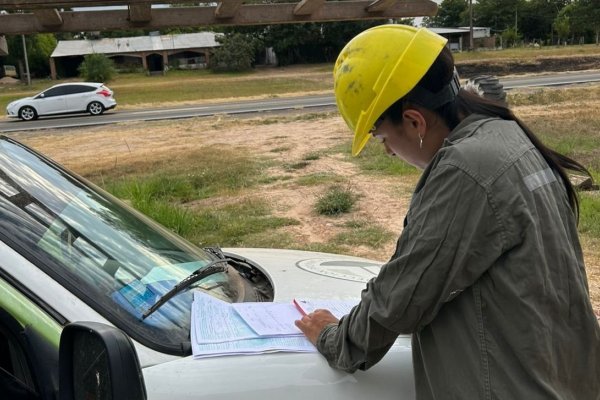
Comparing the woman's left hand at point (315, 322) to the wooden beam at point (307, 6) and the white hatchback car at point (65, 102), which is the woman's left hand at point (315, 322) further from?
the white hatchback car at point (65, 102)

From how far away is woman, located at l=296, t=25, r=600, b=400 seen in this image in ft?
4.75

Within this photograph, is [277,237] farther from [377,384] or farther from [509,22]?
[509,22]

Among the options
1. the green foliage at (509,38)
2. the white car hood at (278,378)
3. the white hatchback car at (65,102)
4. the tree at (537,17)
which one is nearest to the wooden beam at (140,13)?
the white car hood at (278,378)

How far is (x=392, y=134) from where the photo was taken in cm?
171

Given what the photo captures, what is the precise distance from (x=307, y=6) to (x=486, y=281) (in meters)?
4.67

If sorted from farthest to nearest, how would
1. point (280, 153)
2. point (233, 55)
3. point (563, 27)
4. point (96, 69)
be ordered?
point (563, 27), point (233, 55), point (96, 69), point (280, 153)

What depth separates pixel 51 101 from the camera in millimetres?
27344

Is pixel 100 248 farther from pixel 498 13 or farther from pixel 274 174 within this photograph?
pixel 498 13

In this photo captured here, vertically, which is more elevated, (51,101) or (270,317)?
(270,317)

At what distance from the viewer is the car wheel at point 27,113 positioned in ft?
88.2

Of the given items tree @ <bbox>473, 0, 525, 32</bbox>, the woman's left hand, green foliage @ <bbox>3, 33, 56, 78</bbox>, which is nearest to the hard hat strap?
the woman's left hand

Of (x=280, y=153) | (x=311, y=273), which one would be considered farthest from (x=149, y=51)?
(x=311, y=273)

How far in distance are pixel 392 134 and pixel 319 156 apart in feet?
38.8

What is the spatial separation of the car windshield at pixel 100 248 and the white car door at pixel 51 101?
88.4ft
